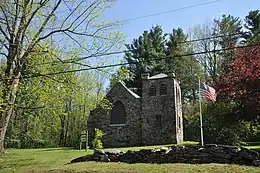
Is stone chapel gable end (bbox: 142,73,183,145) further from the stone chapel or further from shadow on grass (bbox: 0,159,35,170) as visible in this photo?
shadow on grass (bbox: 0,159,35,170)

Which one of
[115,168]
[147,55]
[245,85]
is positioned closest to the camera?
[115,168]

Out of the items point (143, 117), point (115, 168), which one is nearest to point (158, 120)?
point (143, 117)

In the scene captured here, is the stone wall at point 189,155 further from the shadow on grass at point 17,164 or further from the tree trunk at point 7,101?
the tree trunk at point 7,101

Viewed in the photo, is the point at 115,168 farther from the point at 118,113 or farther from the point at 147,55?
the point at 147,55

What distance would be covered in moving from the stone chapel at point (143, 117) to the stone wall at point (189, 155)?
13.5 m

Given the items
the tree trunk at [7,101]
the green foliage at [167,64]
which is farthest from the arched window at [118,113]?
the tree trunk at [7,101]

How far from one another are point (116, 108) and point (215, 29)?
18.1 metres

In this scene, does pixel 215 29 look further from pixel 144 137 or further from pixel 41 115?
pixel 41 115

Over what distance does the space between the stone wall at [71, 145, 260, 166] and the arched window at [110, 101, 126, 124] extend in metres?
14.4

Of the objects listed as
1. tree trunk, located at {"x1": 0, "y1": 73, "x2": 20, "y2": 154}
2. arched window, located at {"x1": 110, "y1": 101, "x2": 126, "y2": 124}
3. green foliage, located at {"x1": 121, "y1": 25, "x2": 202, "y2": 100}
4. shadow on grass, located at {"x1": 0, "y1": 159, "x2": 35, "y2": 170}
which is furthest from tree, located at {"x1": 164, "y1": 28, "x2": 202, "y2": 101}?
tree trunk, located at {"x1": 0, "y1": 73, "x2": 20, "y2": 154}

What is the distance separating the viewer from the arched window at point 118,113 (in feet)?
94.1

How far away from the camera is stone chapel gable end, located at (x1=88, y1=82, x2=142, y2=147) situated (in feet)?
92.2

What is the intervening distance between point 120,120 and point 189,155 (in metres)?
16.5

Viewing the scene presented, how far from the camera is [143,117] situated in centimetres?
2805
